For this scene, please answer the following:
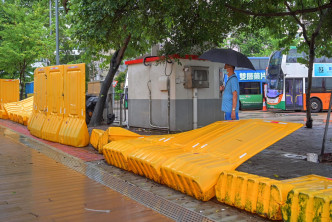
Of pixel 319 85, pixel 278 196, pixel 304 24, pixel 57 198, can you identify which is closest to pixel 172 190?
pixel 57 198

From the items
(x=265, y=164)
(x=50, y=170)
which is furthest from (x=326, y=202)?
(x=50, y=170)

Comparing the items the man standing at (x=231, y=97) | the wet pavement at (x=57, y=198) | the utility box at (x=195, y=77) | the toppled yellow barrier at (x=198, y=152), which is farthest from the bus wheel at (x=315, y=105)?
the wet pavement at (x=57, y=198)

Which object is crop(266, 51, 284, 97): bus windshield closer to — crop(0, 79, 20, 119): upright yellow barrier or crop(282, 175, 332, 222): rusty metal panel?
crop(0, 79, 20, 119): upright yellow barrier

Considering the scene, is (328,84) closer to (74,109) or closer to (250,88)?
(250,88)

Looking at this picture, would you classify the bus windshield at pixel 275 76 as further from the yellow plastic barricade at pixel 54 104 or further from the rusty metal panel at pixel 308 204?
the rusty metal panel at pixel 308 204

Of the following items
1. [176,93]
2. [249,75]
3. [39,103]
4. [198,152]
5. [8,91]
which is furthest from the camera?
Answer: [249,75]

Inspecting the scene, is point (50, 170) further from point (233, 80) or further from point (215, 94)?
point (215, 94)

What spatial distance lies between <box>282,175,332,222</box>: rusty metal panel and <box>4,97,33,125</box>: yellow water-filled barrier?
46.6ft

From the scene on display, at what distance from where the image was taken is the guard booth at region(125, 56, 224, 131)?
39.4 feet

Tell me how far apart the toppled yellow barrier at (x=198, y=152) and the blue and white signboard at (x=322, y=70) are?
22.2 m

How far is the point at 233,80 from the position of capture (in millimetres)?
7766

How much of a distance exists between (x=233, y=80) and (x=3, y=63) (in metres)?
23.4

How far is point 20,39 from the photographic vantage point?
26.0m

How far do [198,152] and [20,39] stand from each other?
2371cm
